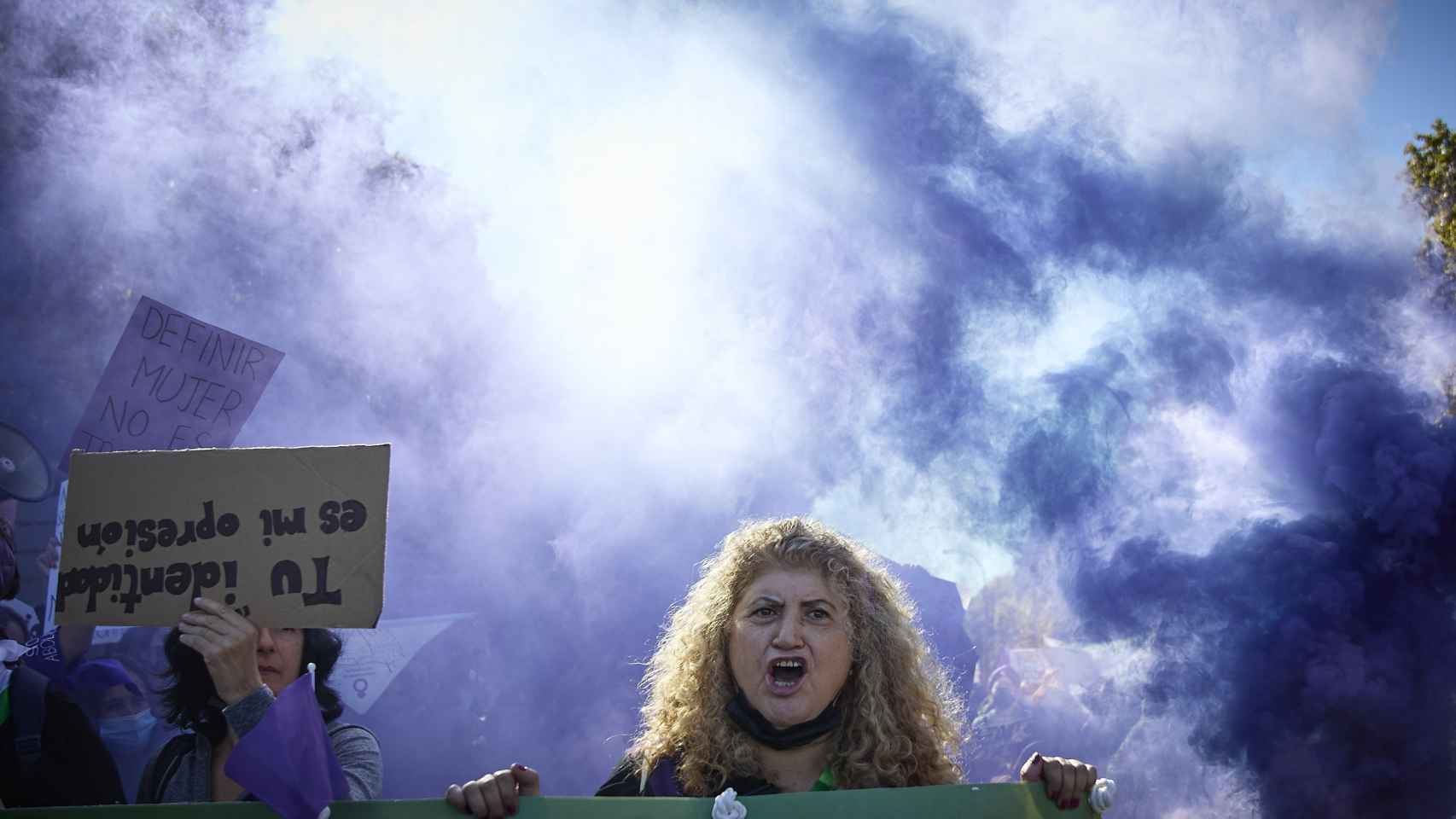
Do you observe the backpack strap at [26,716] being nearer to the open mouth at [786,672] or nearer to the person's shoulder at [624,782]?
the person's shoulder at [624,782]

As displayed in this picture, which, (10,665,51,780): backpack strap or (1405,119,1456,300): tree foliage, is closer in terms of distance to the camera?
(10,665,51,780): backpack strap

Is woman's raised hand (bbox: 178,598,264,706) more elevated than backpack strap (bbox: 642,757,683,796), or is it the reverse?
woman's raised hand (bbox: 178,598,264,706)

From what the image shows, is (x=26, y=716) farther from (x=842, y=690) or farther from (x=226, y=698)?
(x=842, y=690)

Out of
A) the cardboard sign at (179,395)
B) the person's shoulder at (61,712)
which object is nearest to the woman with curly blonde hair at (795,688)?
the person's shoulder at (61,712)

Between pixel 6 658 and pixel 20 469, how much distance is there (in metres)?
5.76

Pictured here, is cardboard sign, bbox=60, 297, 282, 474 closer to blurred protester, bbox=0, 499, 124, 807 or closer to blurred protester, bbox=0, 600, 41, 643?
blurred protester, bbox=0, 600, 41, 643

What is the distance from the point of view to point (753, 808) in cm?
238

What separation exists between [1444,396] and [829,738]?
1339 centimetres

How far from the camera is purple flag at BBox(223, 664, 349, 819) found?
2.22 m

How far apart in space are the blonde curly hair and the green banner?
351 millimetres

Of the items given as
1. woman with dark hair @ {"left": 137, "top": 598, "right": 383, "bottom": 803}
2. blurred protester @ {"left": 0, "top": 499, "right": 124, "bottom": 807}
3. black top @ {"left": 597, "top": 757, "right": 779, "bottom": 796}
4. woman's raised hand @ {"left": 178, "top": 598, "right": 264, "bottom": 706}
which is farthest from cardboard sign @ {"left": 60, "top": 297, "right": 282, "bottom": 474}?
black top @ {"left": 597, "top": 757, "right": 779, "bottom": 796}

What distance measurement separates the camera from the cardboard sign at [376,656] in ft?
28.2

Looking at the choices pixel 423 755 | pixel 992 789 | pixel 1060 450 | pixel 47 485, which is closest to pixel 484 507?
pixel 423 755

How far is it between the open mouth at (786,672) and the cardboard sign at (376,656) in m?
6.38
